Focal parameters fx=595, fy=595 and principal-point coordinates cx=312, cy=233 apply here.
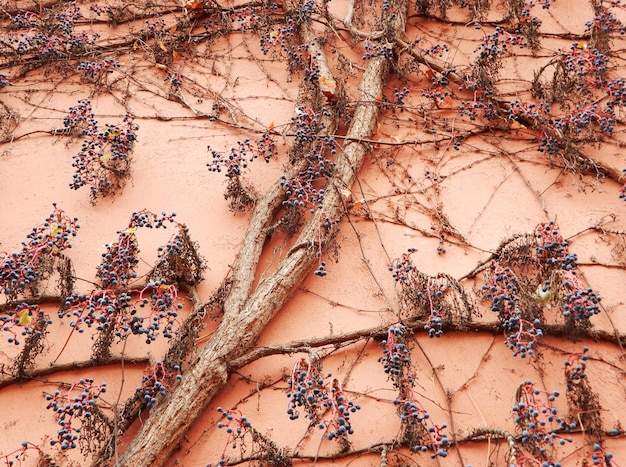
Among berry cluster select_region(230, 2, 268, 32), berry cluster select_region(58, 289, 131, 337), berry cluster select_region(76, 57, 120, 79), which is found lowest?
berry cluster select_region(58, 289, 131, 337)

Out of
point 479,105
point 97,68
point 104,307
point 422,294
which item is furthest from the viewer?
point 97,68

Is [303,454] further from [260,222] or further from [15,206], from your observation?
[15,206]

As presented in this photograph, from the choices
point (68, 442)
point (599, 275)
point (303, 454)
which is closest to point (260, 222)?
point (303, 454)

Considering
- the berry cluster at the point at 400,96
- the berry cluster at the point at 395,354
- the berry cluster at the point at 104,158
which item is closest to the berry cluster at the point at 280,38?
the berry cluster at the point at 400,96

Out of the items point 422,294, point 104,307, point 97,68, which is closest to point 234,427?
point 104,307

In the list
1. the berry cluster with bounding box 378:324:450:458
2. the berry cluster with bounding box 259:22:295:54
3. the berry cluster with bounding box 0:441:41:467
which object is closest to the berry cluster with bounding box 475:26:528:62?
the berry cluster with bounding box 259:22:295:54

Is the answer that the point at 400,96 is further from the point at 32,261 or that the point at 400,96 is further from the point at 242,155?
the point at 32,261

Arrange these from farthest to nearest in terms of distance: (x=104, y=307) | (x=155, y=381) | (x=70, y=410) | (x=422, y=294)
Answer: (x=422, y=294), (x=104, y=307), (x=155, y=381), (x=70, y=410)

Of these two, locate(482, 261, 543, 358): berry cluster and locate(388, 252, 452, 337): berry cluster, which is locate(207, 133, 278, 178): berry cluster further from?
locate(482, 261, 543, 358): berry cluster
